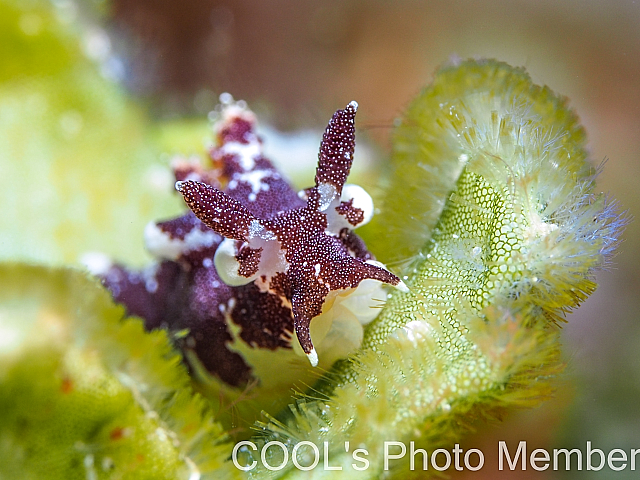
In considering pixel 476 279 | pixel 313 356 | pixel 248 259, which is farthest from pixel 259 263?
pixel 476 279

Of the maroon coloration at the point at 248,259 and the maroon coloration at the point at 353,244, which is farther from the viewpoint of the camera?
the maroon coloration at the point at 353,244

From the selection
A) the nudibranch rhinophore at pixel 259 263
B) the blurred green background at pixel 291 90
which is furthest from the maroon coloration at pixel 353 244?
the blurred green background at pixel 291 90

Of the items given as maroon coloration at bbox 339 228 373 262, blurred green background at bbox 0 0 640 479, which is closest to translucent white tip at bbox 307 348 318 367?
maroon coloration at bbox 339 228 373 262

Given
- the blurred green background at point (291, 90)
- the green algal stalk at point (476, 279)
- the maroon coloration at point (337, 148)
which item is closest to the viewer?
the green algal stalk at point (476, 279)

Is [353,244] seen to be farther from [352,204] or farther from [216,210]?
[216,210]

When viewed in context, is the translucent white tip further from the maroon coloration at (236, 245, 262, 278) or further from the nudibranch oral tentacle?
the maroon coloration at (236, 245, 262, 278)

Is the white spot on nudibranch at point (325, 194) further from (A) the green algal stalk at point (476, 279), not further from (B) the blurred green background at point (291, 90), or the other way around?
(B) the blurred green background at point (291, 90)
